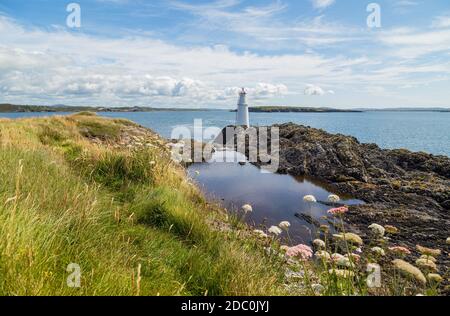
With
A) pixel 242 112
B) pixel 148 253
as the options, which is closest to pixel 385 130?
pixel 242 112

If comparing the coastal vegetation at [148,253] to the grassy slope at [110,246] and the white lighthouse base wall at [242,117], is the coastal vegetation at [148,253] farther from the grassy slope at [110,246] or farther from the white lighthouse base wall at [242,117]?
the white lighthouse base wall at [242,117]

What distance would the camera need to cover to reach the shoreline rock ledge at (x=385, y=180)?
11367mm

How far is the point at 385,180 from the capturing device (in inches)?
671

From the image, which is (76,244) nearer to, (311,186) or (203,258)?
(203,258)

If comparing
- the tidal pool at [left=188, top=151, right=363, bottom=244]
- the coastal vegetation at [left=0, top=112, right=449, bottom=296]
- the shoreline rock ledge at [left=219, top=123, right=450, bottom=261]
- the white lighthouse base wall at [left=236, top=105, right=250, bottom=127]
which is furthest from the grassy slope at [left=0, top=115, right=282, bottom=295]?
the white lighthouse base wall at [left=236, top=105, right=250, bottom=127]

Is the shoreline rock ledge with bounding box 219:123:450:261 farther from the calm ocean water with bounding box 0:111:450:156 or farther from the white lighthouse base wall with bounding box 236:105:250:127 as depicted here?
the calm ocean water with bounding box 0:111:450:156

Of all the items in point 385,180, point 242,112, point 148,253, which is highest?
point 242,112

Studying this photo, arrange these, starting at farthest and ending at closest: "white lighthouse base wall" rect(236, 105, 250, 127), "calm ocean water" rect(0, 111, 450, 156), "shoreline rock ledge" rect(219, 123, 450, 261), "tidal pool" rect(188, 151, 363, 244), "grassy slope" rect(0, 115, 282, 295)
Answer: "calm ocean water" rect(0, 111, 450, 156), "white lighthouse base wall" rect(236, 105, 250, 127), "shoreline rock ledge" rect(219, 123, 450, 261), "tidal pool" rect(188, 151, 363, 244), "grassy slope" rect(0, 115, 282, 295)

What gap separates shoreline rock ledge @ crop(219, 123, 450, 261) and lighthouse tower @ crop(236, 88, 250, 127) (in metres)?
10.6

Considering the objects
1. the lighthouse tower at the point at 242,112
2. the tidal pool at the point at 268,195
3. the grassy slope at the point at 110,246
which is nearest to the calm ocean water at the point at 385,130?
the lighthouse tower at the point at 242,112

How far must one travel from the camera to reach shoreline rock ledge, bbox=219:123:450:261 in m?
11.4

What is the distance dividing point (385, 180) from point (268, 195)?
705 centimetres

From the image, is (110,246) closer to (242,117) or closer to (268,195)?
(268,195)
